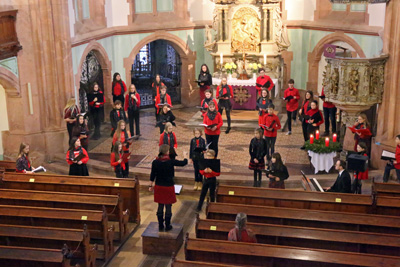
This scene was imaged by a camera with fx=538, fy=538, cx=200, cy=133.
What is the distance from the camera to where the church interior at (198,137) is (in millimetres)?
8320

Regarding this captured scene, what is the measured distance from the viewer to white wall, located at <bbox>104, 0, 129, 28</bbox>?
17.6m

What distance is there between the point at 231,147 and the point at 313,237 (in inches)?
273

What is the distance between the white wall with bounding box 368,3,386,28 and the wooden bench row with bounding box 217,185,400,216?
7.82m

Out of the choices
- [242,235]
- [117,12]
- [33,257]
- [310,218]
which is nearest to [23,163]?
[33,257]

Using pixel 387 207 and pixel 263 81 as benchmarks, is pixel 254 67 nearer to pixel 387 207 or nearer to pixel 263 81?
pixel 263 81

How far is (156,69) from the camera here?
21.2m

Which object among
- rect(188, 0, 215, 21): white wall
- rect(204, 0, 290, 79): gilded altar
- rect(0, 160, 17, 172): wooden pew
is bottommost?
rect(0, 160, 17, 172): wooden pew

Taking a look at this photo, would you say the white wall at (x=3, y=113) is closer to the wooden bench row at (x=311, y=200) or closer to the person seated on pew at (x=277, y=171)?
the wooden bench row at (x=311, y=200)

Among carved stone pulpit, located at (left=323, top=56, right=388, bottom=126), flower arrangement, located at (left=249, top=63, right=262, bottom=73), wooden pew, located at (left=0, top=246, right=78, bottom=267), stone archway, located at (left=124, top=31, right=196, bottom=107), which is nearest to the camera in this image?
wooden pew, located at (left=0, top=246, right=78, bottom=267)

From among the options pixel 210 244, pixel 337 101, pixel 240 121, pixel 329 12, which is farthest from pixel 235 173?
pixel 329 12

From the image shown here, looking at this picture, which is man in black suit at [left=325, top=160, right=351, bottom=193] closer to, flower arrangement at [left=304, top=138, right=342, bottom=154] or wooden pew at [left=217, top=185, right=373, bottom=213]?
wooden pew at [left=217, top=185, right=373, bottom=213]

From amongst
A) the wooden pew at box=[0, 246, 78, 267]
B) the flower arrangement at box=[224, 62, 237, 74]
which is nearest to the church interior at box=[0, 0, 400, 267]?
the wooden pew at box=[0, 246, 78, 267]

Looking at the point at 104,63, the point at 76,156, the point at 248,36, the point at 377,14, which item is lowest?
the point at 76,156

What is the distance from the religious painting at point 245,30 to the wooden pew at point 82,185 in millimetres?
8854
